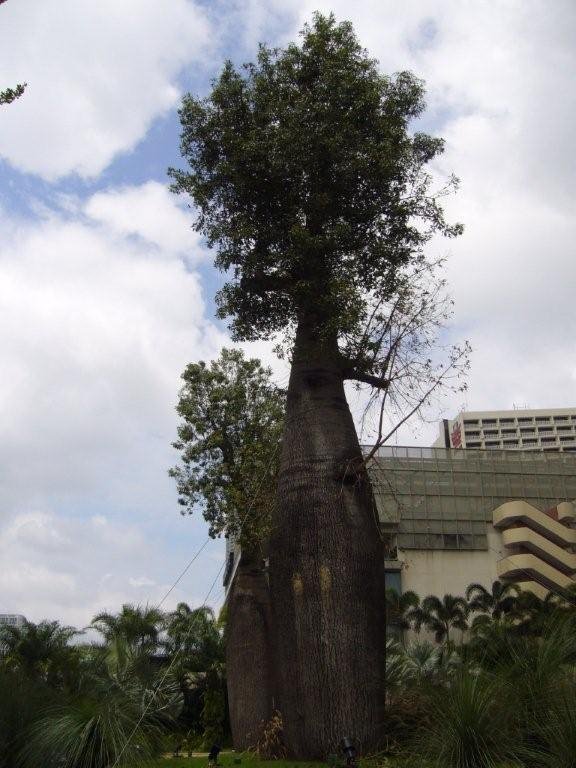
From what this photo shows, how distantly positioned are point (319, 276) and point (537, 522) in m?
42.2

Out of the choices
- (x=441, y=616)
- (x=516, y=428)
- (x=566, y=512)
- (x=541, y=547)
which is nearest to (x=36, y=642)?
(x=441, y=616)

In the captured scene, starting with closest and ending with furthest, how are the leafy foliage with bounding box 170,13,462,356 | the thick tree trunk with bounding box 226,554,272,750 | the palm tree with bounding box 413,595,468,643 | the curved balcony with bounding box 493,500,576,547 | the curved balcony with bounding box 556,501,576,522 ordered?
the leafy foliage with bounding box 170,13,462,356, the thick tree trunk with bounding box 226,554,272,750, the palm tree with bounding box 413,595,468,643, the curved balcony with bounding box 493,500,576,547, the curved balcony with bounding box 556,501,576,522

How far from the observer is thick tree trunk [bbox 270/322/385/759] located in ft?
22.8

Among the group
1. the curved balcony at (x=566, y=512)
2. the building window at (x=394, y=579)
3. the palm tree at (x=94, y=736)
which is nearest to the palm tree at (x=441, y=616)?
the building window at (x=394, y=579)

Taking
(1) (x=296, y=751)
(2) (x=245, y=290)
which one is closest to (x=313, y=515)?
(1) (x=296, y=751)

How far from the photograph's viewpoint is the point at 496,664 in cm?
696

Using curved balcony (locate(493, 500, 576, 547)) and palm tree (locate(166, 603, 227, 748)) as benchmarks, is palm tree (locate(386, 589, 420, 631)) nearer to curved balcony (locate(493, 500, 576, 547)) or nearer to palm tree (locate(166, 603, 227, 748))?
curved balcony (locate(493, 500, 576, 547))

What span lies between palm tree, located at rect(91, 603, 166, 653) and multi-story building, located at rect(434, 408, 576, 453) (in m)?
90.1

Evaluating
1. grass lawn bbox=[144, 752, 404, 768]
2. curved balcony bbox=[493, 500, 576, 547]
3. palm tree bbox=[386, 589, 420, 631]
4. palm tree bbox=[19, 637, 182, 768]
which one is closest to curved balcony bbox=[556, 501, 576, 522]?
curved balcony bbox=[493, 500, 576, 547]

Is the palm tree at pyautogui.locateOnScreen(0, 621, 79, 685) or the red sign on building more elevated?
the red sign on building

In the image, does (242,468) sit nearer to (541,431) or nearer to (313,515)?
(313,515)

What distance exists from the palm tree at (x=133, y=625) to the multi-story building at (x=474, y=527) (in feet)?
63.7

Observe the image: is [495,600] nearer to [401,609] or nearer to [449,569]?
[401,609]

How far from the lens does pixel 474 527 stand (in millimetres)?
48344
